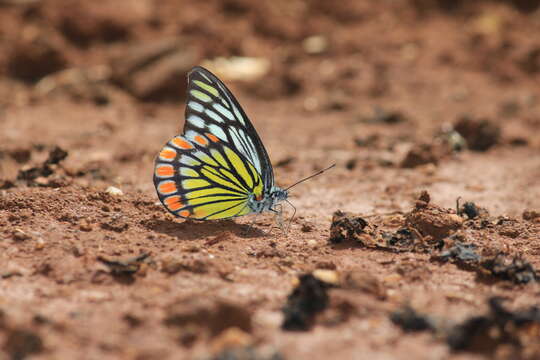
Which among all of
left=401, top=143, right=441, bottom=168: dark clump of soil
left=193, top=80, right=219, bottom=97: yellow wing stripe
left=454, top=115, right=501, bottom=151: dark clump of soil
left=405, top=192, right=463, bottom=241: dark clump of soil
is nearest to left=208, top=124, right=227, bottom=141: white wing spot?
left=193, top=80, right=219, bottom=97: yellow wing stripe

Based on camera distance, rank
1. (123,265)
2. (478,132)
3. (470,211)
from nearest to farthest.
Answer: (123,265) < (470,211) < (478,132)

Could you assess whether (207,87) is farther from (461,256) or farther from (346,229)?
(461,256)

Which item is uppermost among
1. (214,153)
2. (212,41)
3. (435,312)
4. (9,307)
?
(212,41)

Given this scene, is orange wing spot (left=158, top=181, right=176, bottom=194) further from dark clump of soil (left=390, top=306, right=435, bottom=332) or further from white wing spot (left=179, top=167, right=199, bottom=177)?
dark clump of soil (left=390, top=306, right=435, bottom=332)

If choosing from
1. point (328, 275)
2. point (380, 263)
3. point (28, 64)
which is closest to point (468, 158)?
point (380, 263)

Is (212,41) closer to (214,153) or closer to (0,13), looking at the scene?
(0,13)

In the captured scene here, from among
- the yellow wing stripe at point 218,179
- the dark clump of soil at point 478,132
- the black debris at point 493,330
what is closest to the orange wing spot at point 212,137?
the yellow wing stripe at point 218,179

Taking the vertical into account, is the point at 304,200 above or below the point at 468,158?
below

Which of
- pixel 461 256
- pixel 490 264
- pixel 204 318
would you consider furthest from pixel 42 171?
pixel 490 264
